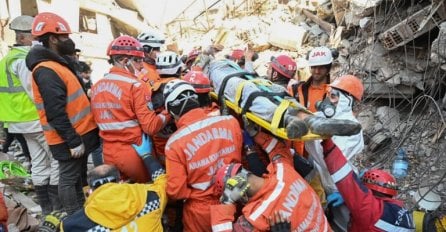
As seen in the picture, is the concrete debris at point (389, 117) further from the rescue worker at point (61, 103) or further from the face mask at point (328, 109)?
the rescue worker at point (61, 103)

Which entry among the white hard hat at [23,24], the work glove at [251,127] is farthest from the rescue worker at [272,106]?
the white hard hat at [23,24]

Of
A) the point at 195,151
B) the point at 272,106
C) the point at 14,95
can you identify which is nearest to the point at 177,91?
the point at 195,151

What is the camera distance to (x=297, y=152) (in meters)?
3.42

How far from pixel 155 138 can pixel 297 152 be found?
1.22m

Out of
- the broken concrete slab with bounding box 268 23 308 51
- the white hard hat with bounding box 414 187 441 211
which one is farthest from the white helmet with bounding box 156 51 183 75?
the broken concrete slab with bounding box 268 23 308 51

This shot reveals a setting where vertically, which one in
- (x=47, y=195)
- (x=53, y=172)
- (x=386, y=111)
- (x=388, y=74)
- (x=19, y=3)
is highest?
(x=19, y=3)

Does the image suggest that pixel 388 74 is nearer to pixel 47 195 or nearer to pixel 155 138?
pixel 155 138

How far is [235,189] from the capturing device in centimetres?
242

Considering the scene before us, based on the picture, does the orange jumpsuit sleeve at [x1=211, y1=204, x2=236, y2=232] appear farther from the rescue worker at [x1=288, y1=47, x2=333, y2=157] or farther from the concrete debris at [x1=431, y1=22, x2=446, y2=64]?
the concrete debris at [x1=431, y1=22, x2=446, y2=64]

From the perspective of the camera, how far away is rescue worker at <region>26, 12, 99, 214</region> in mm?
3391

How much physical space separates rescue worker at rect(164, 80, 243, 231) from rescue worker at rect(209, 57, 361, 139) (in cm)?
24

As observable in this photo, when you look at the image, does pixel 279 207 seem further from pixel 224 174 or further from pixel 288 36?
pixel 288 36

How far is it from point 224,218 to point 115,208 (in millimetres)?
634

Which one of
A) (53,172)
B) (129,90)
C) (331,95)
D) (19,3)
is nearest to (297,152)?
(331,95)
